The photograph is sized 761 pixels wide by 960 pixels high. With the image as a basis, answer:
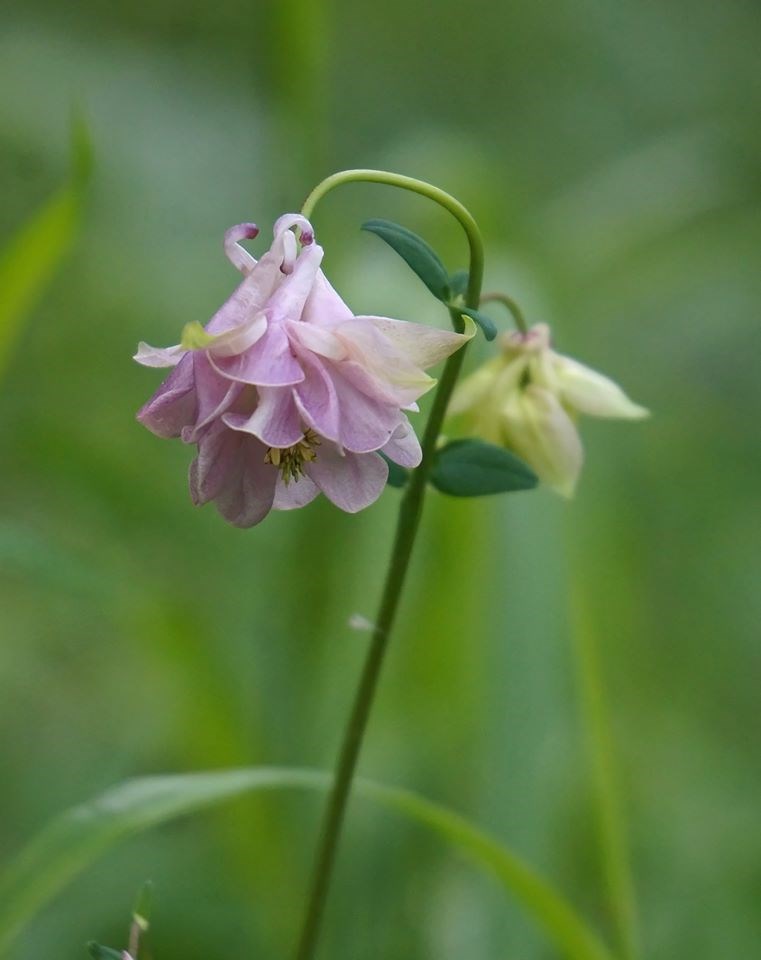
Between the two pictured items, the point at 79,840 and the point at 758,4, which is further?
the point at 758,4

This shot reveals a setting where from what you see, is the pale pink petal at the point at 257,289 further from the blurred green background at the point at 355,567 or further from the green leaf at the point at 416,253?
the blurred green background at the point at 355,567

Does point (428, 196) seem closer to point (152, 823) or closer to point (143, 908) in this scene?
point (143, 908)

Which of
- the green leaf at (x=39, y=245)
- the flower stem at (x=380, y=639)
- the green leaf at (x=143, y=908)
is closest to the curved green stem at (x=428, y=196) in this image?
the flower stem at (x=380, y=639)

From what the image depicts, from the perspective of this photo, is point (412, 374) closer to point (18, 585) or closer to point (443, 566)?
point (443, 566)

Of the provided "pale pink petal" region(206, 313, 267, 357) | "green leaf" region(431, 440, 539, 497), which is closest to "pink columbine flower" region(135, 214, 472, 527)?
"pale pink petal" region(206, 313, 267, 357)

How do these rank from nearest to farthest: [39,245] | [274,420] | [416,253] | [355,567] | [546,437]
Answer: [274,420] < [416,253] < [546,437] < [39,245] < [355,567]

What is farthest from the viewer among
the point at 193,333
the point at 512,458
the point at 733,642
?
the point at 733,642

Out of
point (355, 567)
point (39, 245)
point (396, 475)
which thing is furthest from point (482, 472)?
point (355, 567)

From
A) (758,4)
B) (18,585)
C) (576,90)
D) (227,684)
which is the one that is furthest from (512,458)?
(758,4)

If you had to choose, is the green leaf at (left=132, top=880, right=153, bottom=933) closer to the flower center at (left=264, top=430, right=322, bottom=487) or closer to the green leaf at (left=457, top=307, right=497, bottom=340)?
the flower center at (left=264, top=430, right=322, bottom=487)
